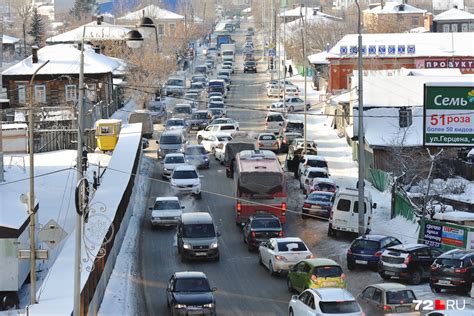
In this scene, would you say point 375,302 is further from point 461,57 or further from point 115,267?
point 461,57

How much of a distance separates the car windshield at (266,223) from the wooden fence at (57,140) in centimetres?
2359

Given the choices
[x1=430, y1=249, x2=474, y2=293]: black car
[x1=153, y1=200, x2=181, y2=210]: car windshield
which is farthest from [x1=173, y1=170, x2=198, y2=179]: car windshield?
[x1=430, y1=249, x2=474, y2=293]: black car

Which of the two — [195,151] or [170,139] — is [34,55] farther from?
[195,151]

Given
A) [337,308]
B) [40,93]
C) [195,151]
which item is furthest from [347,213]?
[40,93]

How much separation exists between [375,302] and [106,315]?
7.19 m

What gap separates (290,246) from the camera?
30906 millimetres

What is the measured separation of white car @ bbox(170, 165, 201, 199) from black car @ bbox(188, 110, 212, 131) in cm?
2083

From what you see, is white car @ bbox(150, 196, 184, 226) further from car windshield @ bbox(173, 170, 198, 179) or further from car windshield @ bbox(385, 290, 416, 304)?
car windshield @ bbox(385, 290, 416, 304)

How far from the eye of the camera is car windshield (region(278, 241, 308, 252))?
30797 mm

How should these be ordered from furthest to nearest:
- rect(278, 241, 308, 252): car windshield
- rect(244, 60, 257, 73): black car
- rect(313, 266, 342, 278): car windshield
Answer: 1. rect(244, 60, 257, 73): black car
2. rect(278, 241, 308, 252): car windshield
3. rect(313, 266, 342, 278): car windshield

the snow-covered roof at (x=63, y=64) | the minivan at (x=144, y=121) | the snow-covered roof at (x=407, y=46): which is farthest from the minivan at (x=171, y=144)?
the snow-covered roof at (x=407, y=46)

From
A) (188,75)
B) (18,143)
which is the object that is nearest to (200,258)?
(18,143)

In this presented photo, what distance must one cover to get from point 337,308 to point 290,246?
25.8ft

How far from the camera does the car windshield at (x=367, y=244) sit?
3156 centimetres
